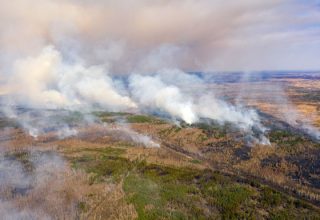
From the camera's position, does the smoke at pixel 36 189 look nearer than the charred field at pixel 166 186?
No

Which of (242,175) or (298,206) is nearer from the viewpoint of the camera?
(298,206)

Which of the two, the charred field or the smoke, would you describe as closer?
the charred field

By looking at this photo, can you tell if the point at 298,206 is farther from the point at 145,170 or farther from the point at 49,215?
the point at 49,215

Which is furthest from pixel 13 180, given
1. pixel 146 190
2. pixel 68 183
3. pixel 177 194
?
pixel 177 194

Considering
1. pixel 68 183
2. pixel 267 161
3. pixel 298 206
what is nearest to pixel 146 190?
pixel 68 183

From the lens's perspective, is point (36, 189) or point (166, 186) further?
point (36, 189)

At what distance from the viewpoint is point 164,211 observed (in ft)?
399

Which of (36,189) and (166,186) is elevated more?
(166,186)

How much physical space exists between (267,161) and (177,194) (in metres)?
63.7

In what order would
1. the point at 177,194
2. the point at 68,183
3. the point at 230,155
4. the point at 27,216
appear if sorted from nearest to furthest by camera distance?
1. the point at 27,216
2. the point at 177,194
3. the point at 68,183
4. the point at 230,155

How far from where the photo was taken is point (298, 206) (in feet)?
416

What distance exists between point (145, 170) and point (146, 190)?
95.8 feet

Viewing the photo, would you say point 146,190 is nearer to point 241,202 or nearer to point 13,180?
point 241,202

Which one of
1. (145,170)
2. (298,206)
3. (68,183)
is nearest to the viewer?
(298,206)
